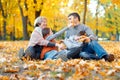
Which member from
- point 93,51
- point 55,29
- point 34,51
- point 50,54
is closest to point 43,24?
point 34,51

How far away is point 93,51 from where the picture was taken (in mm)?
8633

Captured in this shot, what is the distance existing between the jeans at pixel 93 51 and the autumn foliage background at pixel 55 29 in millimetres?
377

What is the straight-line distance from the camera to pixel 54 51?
28.8ft

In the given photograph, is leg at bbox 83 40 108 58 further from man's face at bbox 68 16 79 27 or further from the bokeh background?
the bokeh background

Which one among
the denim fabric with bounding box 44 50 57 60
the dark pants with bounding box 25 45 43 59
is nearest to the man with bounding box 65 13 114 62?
the denim fabric with bounding box 44 50 57 60

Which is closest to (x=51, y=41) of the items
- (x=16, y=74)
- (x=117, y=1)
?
(x=16, y=74)

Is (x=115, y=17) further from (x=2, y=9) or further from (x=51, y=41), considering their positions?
(x=51, y=41)

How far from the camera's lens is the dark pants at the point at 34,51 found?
883 cm

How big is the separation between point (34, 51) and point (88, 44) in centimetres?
139

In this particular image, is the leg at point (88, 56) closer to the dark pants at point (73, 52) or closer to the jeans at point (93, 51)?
the jeans at point (93, 51)

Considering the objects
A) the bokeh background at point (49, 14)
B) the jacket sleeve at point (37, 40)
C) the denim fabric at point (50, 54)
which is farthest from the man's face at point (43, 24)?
the bokeh background at point (49, 14)

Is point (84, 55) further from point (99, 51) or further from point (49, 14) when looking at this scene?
point (49, 14)

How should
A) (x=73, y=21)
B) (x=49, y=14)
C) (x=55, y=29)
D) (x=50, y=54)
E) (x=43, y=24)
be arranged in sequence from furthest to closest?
(x=55, y=29)
(x=49, y=14)
(x=43, y=24)
(x=73, y=21)
(x=50, y=54)

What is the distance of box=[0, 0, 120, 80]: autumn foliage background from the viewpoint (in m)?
5.77
